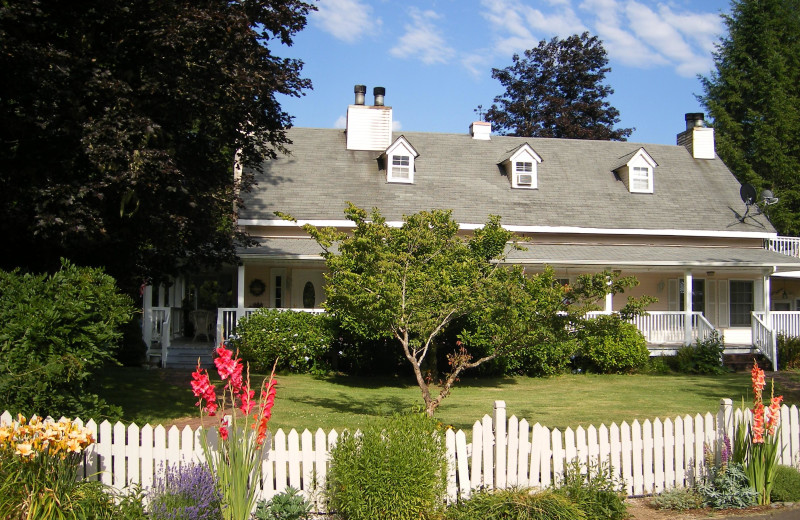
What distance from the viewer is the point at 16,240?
9719mm

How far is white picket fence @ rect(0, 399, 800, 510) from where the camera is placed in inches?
252

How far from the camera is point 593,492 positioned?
669 centimetres

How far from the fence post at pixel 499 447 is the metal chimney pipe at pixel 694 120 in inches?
951

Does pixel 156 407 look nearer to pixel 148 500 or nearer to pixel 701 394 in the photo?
pixel 148 500

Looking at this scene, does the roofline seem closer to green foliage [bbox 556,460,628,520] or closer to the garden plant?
green foliage [bbox 556,460,628,520]

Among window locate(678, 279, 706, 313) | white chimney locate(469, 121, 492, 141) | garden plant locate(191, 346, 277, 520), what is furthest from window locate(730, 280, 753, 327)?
garden plant locate(191, 346, 277, 520)

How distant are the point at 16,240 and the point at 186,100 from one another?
9.79 ft

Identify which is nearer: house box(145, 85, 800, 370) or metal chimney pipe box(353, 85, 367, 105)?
house box(145, 85, 800, 370)

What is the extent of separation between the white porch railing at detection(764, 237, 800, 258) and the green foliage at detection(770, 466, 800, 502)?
18991mm

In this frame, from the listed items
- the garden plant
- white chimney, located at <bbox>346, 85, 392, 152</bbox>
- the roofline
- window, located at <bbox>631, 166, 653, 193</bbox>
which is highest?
white chimney, located at <bbox>346, 85, 392, 152</bbox>

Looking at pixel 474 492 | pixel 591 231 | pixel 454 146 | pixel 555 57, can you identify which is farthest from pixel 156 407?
pixel 555 57

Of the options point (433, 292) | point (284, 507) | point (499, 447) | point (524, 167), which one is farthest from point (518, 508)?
point (524, 167)

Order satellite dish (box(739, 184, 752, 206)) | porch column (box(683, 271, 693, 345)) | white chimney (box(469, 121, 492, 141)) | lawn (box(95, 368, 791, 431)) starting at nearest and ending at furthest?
lawn (box(95, 368, 791, 431)), porch column (box(683, 271, 693, 345)), satellite dish (box(739, 184, 752, 206)), white chimney (box(469, 121, 492, 141))

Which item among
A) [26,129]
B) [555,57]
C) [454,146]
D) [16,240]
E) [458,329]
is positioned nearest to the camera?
[26,129]
